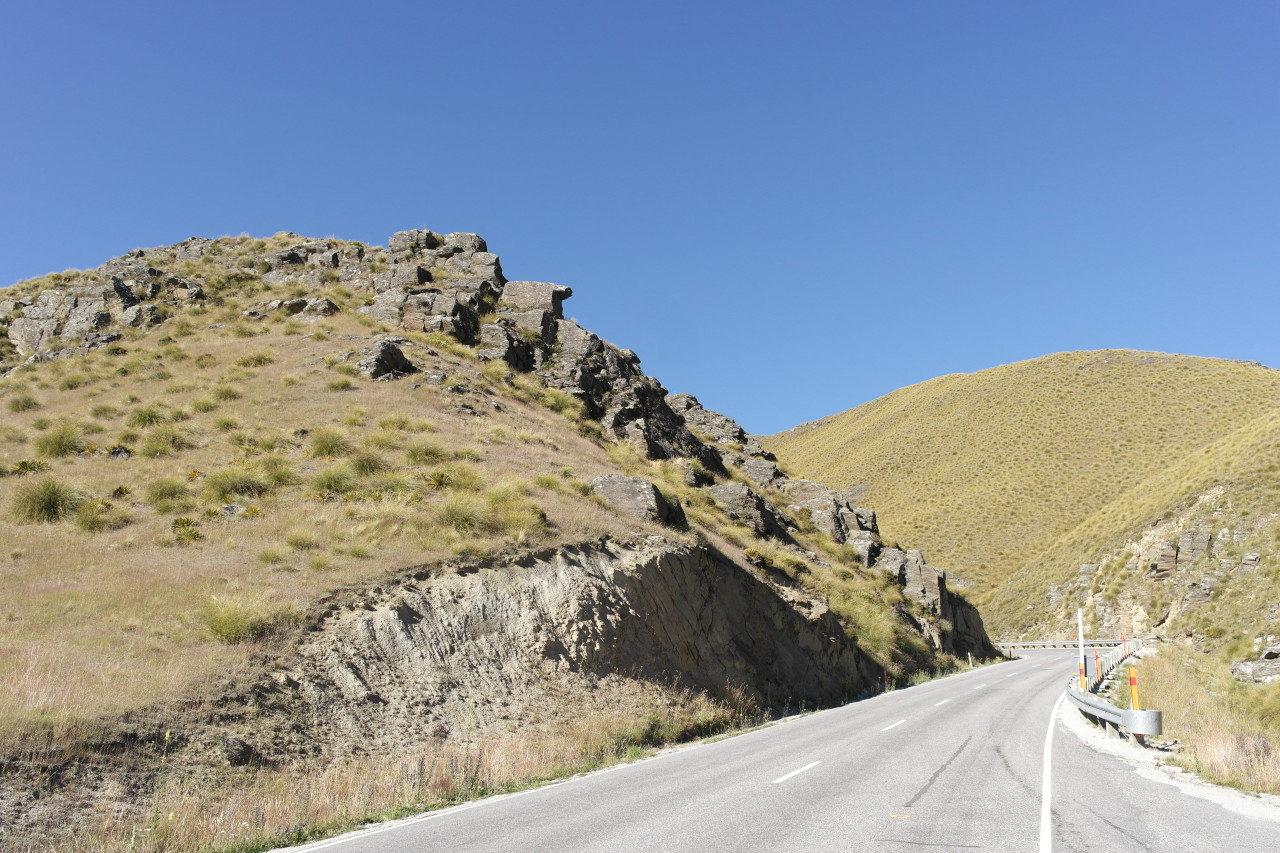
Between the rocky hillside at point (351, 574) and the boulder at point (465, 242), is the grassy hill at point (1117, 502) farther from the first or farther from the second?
the boulder at point (465, 242)

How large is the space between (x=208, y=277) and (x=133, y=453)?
885 inches

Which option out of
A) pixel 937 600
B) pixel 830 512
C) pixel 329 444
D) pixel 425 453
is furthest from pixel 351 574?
pixel 937 600

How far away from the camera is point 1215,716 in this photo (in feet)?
65.5

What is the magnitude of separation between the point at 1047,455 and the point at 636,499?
7564 cm

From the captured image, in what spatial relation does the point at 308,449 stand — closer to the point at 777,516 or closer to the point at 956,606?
the point at 777,516

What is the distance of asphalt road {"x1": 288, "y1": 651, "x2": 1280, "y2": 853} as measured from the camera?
7.11 m

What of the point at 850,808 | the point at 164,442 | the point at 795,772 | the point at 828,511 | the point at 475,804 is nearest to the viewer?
the point at 850,808

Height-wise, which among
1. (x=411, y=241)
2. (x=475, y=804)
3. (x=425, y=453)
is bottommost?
(x=475, y=804)

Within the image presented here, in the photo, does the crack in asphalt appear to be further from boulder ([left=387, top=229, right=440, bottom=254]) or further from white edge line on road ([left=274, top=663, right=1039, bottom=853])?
boulder ([left=387, top=229, right=440, bottom=254])

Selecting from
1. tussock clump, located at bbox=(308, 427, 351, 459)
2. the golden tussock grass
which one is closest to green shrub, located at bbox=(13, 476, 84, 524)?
tussock clump, located at bbox=(308, 427, 351, 459)

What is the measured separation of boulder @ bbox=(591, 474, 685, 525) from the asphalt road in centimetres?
828

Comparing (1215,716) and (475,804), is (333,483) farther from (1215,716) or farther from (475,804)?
(1215,716)

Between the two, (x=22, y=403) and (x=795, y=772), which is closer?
(x=795, y=772)

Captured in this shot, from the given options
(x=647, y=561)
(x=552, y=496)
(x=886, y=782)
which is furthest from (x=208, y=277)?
(x=886, y=782)
